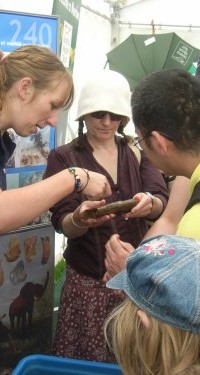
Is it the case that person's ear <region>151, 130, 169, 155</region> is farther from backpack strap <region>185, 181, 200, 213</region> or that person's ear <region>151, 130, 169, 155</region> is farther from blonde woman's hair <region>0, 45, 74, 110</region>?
blonde woman's hair <region>0, 45, 74, 110</region>

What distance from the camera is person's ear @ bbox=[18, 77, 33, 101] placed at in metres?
1.29

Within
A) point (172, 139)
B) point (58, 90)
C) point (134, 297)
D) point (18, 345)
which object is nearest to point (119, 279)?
point (134, 297)

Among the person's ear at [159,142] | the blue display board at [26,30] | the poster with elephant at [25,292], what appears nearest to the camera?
the person's ear at [159,142]

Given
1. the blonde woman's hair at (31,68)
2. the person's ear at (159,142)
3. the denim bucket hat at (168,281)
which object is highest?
the blonde woman's hair at (31,68)

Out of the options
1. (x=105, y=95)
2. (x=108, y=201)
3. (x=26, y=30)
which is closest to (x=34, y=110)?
(x=105, y=95)

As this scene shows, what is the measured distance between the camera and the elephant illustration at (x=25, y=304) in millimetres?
1835

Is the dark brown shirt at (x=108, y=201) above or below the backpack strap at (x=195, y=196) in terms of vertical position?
below

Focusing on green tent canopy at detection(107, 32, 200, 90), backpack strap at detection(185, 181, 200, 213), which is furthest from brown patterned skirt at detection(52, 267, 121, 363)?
green tent canopy at detection(107, 32, 200, 90)

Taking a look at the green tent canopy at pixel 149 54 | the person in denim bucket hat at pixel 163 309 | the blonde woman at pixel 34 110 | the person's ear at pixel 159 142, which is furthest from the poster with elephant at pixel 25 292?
the green tent canopy at pixel 149 54

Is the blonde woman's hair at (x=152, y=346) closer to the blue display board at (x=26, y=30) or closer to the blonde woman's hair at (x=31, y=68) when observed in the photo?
the blonde woman's hair at (x=31, y=68)

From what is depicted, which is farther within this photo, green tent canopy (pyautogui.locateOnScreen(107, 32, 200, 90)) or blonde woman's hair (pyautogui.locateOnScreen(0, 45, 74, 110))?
green tent canopy (pyautogui.locateOnScreen(107, 32, 200, 90))

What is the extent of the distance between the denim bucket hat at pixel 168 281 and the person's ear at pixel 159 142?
0.39 metres

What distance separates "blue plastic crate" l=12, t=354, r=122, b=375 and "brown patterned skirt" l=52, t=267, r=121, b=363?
0.29 metres

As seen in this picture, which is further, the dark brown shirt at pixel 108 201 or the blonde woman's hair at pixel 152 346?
the dark brown shirt at pixel 108 201
